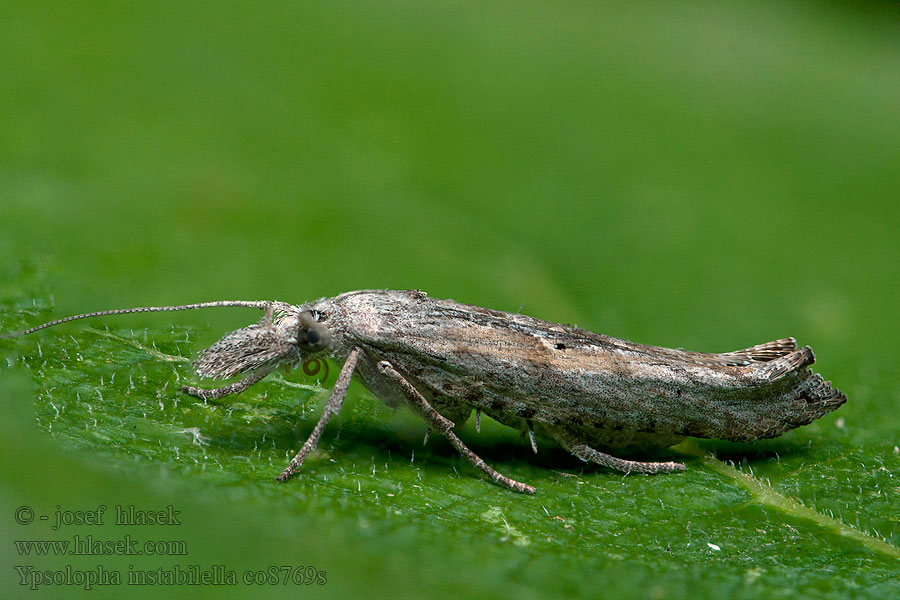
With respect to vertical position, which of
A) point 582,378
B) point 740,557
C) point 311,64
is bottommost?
point 740,557

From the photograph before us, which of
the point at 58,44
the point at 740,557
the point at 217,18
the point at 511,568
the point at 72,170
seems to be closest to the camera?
the point at 511,568

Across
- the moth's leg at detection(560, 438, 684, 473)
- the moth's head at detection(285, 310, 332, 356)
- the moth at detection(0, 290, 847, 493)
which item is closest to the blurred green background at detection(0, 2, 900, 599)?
the moth's leg at detection(560, 438, 684, 473)

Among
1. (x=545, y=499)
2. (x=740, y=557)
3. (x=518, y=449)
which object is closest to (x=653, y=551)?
(x=740, y=557)

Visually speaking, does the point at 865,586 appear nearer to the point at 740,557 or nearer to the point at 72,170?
the point at 740,557

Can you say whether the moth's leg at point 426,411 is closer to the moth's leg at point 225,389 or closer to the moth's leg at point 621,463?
the moth's leg at point 621,463

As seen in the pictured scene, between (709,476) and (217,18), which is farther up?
(217,18)

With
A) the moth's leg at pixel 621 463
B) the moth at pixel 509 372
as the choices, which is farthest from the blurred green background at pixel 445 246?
the moth at pixel 509 372

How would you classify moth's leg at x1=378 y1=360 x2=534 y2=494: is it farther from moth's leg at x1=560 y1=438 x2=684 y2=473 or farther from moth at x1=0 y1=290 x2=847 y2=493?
moth's leg at x1=560 y1=438 x2=684 y2=473
